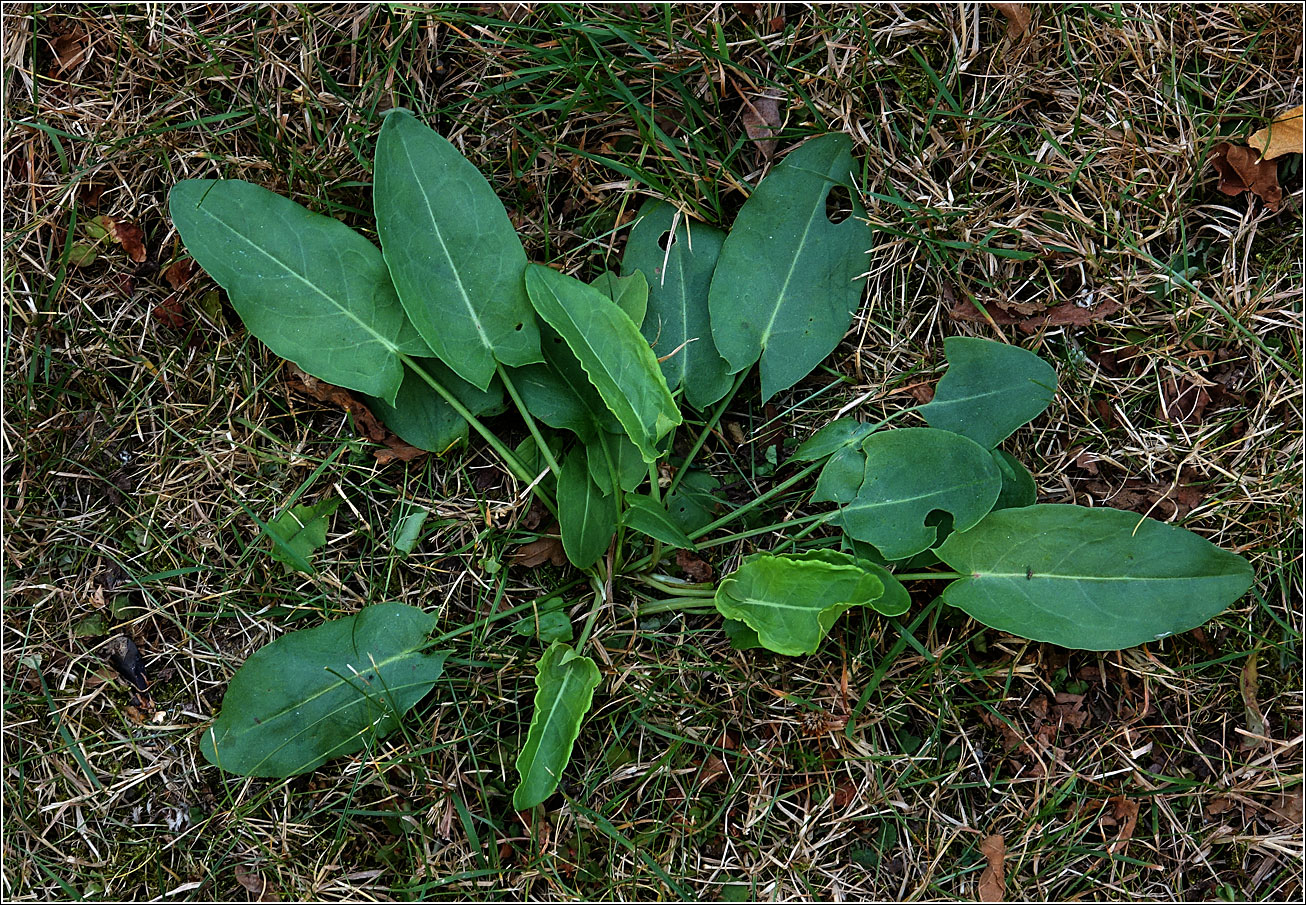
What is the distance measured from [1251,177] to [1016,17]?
0.62 meters

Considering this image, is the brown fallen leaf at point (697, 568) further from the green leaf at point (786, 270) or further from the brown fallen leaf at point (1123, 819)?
the brown fallen leaf at point (1123, 819)

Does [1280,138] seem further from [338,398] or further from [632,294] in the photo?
[338,398]

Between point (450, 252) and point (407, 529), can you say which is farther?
point (407, 529)

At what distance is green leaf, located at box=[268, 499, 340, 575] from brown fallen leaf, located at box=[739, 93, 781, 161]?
1.21 meters

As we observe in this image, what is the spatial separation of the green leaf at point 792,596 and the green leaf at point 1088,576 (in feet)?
0.92

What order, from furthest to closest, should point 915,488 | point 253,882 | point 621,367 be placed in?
point 253,882
point 915,488
point 621,367

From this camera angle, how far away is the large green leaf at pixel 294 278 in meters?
2.06

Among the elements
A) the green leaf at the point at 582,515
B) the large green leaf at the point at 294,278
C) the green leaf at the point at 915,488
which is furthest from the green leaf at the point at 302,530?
the green leaf at the point at 915,488

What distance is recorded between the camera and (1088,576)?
6.68ft

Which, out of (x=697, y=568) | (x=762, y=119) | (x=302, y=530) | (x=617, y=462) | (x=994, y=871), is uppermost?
(x=762, y=119)

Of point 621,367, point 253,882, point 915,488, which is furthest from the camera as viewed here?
point 253,882

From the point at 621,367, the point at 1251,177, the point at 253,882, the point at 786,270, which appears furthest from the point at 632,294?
the point at 253,882

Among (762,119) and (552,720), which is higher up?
(762,119)

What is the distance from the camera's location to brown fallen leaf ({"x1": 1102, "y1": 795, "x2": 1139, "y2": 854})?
215 cm
